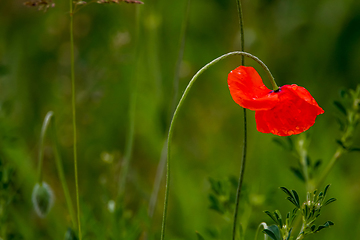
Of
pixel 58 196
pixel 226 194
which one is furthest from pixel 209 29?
pixel 226 194

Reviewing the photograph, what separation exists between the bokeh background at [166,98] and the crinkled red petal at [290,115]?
88cm

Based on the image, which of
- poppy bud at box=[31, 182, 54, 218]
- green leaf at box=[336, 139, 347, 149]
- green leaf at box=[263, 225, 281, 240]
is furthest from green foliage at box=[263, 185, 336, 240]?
poppy bud at box=[31, 182, 54, 218]

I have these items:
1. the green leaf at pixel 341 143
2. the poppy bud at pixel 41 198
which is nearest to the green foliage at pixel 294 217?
the green leaf at pixel 341 143

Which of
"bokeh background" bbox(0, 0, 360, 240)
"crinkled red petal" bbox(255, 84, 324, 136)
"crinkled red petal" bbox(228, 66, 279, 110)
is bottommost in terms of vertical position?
"bokeh background" bbox(0, 0, 360, 240)

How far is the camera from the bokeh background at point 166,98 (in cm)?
215

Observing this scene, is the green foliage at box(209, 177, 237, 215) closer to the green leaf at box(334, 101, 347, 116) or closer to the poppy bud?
the green leaf at box(334, 101, 347, 116)

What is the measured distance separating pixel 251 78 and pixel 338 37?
238 centimetres

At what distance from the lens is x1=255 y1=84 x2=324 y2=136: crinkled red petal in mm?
951

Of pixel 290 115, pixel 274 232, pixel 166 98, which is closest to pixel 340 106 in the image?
pixel 290 115

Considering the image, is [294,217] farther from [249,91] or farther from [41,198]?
[41,198]

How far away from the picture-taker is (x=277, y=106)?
3.17 ft

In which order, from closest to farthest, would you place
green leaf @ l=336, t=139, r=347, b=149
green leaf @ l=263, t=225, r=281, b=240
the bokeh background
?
1. green leaf @ l=263, t=225, r=281, b=240
2. green leaf @ l=336, t=139, r=347, b=149
3. the bokeh background

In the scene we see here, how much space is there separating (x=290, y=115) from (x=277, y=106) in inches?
1.4

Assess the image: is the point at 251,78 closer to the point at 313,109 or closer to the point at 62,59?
the point at 313,109
